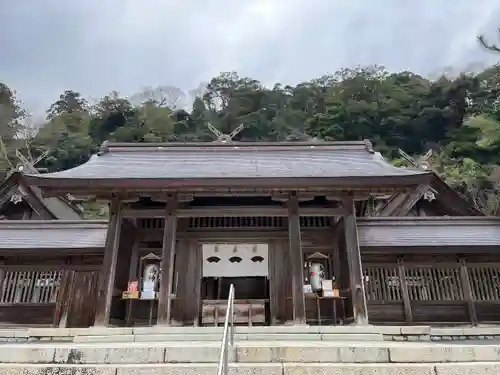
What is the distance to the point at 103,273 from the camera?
29.0 ft

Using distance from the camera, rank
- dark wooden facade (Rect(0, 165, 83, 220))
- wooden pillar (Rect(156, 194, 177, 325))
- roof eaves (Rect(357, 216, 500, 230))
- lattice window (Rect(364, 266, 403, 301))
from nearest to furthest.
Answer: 1. wooden pillar (Rect(156, 194, 177, 325))
2. lattice window (Rect(364, 266, 403, 301))
3. roof eaves (Rect(357, 216, 500, 230))
4. dark wooden facade (Rect(0, 165, 83, 220))

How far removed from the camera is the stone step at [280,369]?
152 inches

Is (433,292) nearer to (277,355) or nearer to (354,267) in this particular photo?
(354,267)

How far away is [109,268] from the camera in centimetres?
886

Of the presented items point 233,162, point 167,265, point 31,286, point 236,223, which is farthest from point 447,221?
point 31,286

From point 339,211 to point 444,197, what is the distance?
324 inches

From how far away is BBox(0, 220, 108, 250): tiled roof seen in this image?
10.9 meters

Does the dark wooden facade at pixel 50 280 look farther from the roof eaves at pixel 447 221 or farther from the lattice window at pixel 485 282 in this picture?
the lattice window at pixel 485 282

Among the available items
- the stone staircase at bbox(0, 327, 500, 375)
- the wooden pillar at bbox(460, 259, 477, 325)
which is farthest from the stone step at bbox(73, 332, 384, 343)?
the wooden pillar at bbox(460, 259, 477, 325)

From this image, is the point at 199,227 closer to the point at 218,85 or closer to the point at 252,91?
the point at 252,91

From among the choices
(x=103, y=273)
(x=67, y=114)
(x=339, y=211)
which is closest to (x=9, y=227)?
(x=103, y=273)

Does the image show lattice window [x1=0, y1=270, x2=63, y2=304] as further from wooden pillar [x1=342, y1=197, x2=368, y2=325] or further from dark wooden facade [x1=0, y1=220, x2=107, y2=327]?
wooden pillar [x1=342, y1=197, x2=368, y2=325]

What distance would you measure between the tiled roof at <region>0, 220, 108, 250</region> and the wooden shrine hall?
3.4 inches

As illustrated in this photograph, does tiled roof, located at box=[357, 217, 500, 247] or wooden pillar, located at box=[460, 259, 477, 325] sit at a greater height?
tiled roof, located at box=[357, 217, 500, 247]
